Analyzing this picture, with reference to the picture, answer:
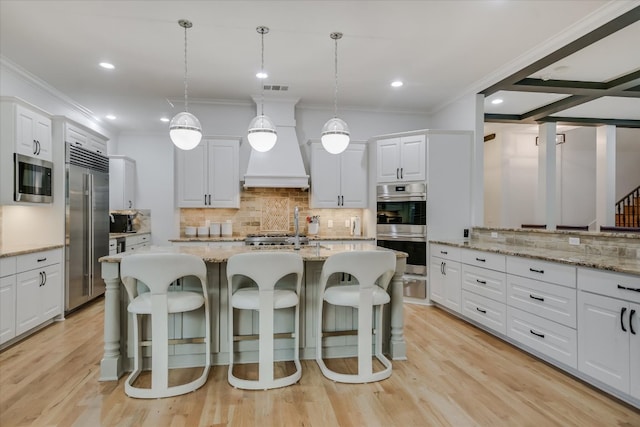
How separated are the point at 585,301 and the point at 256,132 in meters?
2.77

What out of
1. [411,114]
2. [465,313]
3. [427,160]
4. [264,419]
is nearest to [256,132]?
[264,419]

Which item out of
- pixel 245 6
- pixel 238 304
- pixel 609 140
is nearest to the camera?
pixel 238 304

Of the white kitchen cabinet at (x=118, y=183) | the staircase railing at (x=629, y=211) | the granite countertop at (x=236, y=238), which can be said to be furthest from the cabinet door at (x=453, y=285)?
the staircase railing at (x=629, y=211)

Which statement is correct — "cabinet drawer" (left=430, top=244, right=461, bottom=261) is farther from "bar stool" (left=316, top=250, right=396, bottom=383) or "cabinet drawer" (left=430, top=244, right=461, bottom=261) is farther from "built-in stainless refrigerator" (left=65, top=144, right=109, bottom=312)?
"built-in stainless refrigerator" (left=65, top=144, right=109, bottom=312)

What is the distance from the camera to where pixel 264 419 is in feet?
7.16

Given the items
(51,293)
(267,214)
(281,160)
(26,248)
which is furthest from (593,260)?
(26,248)

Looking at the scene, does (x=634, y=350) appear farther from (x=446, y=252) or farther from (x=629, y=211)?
(x=629, y=211)

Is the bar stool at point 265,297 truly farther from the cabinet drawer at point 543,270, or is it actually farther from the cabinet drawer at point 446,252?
the cabinet drawer at point 446,252

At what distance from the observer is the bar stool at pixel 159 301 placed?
7.84ft

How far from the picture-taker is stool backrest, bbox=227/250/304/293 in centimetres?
246

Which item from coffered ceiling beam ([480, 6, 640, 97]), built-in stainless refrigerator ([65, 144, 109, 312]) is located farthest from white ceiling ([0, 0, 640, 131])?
built-in stainless refrigerator ([65, 144, 109, 312])

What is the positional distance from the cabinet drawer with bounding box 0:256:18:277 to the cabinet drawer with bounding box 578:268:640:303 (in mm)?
4683

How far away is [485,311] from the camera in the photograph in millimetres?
3730

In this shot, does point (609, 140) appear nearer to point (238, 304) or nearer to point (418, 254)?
point (418, 254)
